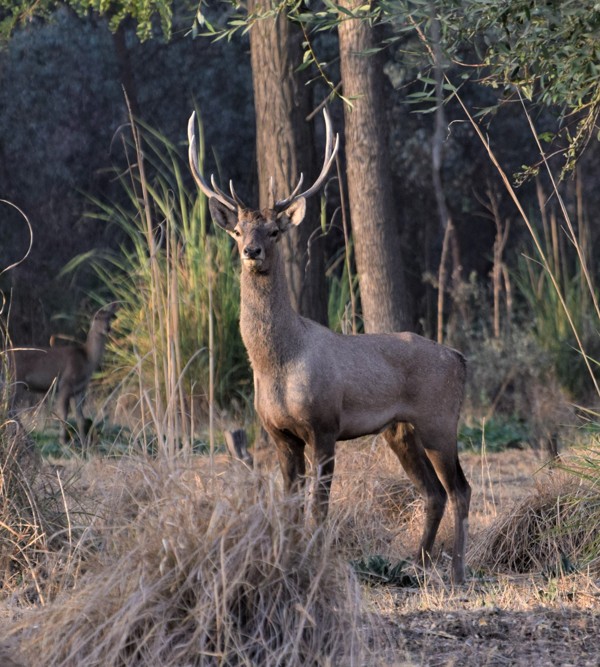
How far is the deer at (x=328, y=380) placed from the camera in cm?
678

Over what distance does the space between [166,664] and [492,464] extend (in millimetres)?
6925

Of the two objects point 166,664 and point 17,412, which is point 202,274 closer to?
point 17,412

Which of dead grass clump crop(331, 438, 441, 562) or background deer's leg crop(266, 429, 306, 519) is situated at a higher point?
background deer's leg crop(266, 429, 306, 519)

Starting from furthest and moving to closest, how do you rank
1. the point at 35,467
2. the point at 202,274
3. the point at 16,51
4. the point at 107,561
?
the point at 16,51
the point at 202,274
the point at 35,467
the point at 107,561

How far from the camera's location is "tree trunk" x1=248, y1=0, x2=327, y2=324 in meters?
10.2

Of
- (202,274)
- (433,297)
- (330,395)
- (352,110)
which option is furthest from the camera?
(433,297)

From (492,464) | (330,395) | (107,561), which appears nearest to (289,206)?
(330,395)

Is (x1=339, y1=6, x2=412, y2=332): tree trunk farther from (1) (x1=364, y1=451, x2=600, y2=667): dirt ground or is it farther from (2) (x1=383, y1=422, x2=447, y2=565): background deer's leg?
(1) (x1=364, y1=451, x2=600, y2=667): dirt ground

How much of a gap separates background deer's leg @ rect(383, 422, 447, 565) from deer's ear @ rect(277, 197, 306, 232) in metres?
1.37

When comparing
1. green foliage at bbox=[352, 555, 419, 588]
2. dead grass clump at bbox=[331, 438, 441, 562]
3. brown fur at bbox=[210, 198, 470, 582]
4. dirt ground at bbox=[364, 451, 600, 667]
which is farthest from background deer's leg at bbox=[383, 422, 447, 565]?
green foliage at bbox=[352, 555, 419, 588]

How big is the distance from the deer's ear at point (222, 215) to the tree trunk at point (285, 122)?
9.76 feet

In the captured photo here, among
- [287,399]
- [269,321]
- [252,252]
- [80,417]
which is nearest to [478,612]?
[287,399]

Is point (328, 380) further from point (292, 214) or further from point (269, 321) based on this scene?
point (292, 214)

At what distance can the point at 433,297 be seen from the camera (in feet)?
62.0
